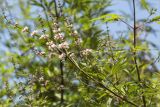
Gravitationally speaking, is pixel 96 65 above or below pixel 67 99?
above

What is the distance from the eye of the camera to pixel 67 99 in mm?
5109

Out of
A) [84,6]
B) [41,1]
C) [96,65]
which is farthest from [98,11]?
[96,65]

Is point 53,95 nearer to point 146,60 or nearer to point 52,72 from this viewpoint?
point 52,72

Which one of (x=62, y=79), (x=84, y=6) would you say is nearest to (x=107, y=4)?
(x=84, y=6)

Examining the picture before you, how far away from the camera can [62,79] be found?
469 cm

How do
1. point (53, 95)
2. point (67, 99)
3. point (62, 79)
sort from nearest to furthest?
point (62, 79), point (67, 99), point (53, 95)

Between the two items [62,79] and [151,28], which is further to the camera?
[151,28]

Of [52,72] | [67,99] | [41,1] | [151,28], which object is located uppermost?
[41,1]

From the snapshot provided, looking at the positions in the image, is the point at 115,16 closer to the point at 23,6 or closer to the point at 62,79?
the point at 62,79

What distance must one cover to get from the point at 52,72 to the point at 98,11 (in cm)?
110

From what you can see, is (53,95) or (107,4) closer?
(107,4)

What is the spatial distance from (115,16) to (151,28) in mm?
3014

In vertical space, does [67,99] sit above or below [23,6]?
below

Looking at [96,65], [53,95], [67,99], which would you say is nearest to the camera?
[96,65]
